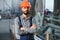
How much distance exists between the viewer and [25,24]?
263 centimetres

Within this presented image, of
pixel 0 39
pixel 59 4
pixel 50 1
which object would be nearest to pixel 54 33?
pixel 59 4

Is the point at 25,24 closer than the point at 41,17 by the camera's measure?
Yes

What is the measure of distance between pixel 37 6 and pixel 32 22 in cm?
406

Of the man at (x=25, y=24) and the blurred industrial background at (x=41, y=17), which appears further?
the blurred industrial background at (x=41, y=17)

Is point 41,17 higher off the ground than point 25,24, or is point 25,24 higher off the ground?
point 25,24

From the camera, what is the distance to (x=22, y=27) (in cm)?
263

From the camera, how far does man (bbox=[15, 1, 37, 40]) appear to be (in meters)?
2.59

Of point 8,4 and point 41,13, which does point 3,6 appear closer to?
point 8,4

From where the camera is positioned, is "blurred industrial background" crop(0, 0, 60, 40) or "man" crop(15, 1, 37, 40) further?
"blurred industrial background" crop(0, 0, 60, 40)

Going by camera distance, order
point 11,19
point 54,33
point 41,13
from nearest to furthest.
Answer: point 54,33, point 41,13, point 11,19

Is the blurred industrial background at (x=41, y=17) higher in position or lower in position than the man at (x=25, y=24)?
lower

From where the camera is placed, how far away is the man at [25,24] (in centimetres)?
259

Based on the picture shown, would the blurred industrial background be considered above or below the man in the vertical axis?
below

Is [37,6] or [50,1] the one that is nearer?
[50,1]
